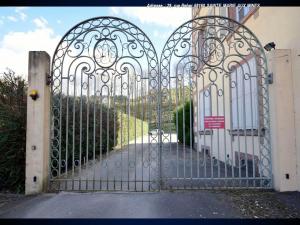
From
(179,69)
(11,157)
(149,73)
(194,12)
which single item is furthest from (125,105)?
(194,12)

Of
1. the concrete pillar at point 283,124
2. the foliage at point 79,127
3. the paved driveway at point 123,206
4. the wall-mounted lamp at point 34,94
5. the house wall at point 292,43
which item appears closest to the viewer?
the paved driveway at point 123,206

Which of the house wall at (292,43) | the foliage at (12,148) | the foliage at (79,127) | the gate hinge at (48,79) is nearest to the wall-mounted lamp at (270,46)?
the house wall at (292,43)

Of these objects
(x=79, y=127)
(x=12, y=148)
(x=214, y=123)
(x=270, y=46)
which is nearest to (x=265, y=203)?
(x=214, y=123)

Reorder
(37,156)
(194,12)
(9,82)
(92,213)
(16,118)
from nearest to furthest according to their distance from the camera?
1. (92,213)
2. (37,156)
3. (16,118)
4. (9,82)
5. (194,12)

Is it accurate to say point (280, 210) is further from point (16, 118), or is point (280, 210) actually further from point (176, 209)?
point (16, 118)

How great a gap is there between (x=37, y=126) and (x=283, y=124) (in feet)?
16.2

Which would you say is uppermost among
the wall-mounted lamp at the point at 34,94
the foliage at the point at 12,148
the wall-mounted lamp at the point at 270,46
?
the wall-mounted lamp at the point at 270,46

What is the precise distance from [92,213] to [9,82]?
12.8ft

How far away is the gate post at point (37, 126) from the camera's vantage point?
5848 mm

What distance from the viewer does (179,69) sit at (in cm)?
632

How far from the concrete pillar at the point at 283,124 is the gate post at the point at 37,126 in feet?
15.4

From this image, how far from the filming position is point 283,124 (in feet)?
19.1

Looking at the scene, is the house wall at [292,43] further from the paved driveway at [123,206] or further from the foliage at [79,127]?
the foliage at [79,127]

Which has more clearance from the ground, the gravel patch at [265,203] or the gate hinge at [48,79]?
the gate hinge at [48,79]
